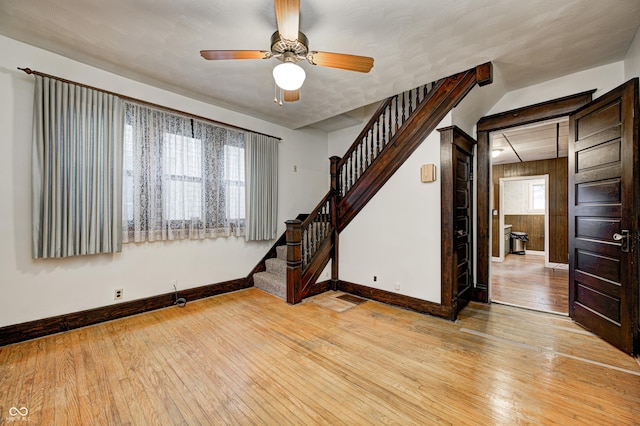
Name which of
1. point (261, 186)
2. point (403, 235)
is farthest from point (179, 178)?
point (403, 235)

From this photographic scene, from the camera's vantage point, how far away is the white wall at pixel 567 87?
9.36 feet

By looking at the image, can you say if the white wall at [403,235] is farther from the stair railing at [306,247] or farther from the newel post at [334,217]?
the stair railing at [306,247]

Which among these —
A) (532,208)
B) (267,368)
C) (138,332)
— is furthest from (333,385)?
(532,208)

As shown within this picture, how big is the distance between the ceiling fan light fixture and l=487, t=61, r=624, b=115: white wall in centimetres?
310

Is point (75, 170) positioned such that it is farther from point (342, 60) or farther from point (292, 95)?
point (342, 60)

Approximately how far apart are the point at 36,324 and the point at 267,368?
246 cm

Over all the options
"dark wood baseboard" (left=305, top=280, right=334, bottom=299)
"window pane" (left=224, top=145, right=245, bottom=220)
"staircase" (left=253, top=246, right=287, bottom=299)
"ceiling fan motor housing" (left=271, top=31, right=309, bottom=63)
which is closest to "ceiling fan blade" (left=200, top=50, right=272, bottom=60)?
"ceiling fan motor housing" (left=271, top=31, right=309, bottom=63)

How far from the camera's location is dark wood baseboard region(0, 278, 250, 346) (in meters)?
2.46

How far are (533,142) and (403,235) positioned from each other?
4047 mm

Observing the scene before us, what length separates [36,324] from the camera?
2547 millimetres

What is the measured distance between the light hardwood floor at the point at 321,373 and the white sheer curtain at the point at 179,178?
3.98ft

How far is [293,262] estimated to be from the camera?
359cm

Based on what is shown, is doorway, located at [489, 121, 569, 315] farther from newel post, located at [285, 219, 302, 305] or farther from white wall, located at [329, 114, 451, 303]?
newel post, located at [285, 219, 302, 305]

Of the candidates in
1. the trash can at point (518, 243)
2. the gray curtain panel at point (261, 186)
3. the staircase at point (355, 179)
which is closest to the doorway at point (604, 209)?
the staircase at point (355, 179)
